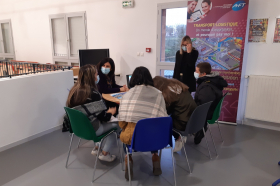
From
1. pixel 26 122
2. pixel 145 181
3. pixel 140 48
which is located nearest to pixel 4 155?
pixel 26 122

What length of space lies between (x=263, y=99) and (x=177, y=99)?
7.00 feet

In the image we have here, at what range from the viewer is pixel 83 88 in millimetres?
2182

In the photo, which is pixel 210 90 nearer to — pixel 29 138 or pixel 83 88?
pixel 83 88

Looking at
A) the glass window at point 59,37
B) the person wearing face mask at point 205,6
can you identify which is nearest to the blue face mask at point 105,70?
the person wearing face mask at point 205,6

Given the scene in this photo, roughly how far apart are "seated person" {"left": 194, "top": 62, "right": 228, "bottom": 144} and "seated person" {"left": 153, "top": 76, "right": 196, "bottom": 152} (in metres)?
0.38

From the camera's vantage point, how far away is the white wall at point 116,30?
3383 millimetres

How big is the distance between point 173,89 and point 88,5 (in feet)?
12.7

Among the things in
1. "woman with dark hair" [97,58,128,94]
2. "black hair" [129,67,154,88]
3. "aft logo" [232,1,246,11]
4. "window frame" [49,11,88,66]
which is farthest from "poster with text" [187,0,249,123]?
"window frame" [49,11,88,66]

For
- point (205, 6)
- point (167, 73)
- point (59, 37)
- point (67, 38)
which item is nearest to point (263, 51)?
point (205, 6)

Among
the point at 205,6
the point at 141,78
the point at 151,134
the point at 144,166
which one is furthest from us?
the point at 205,6

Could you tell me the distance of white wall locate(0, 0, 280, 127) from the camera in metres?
3.38

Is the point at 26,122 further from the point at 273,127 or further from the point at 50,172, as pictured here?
the point at 273,127

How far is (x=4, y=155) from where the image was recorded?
2.64 m

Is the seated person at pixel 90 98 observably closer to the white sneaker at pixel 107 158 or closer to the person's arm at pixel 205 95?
the white sneaker at pixel 107 158
